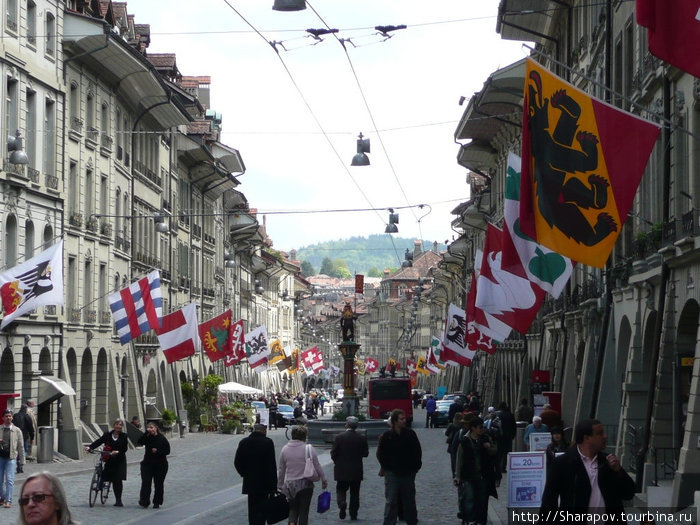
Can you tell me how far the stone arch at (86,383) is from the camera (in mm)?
45875

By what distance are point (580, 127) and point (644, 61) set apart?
1221cm

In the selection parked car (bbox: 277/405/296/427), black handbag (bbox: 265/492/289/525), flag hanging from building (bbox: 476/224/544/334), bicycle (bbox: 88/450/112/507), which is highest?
flag hanging from building (bbox: 476/224/544/334)

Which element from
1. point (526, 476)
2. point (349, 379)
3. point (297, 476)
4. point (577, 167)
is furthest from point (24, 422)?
point (349, 379)

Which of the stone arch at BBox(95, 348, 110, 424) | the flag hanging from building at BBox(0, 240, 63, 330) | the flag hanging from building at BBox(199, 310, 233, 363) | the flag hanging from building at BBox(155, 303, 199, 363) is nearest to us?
the flag hanging from building at BBox(0, 240, 63, 330)

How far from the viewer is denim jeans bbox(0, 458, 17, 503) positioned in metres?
24.5

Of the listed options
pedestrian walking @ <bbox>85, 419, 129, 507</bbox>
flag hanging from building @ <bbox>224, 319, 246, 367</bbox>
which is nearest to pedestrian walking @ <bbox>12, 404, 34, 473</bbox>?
pedestrian walking @ <bbox>85, 419, 129, 507</bbox>

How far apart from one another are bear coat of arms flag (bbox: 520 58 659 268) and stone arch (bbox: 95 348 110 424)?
3290 cm

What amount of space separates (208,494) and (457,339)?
51.3 feet

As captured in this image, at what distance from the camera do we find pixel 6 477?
24.6 m

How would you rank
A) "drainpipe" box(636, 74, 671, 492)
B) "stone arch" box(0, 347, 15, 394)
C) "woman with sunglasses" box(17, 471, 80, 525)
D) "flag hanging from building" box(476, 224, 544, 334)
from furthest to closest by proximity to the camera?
"stone arch" box(0, 347, 15, 394), "flag hanging from building" box(476, 224, 544, 334), "drainpipe" box(636, 74, 671, 492), "woman with sunglasses" box(17, 471, 80, 525)

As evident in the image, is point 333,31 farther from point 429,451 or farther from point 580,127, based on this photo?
point 429,451

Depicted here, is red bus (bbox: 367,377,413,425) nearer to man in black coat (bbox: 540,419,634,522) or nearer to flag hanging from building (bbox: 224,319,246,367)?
flag hanging from building (bbox: 224,319,246,367)

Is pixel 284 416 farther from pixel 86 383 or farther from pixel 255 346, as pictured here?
pixel 86 383

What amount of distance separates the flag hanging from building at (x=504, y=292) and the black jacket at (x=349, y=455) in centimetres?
413
